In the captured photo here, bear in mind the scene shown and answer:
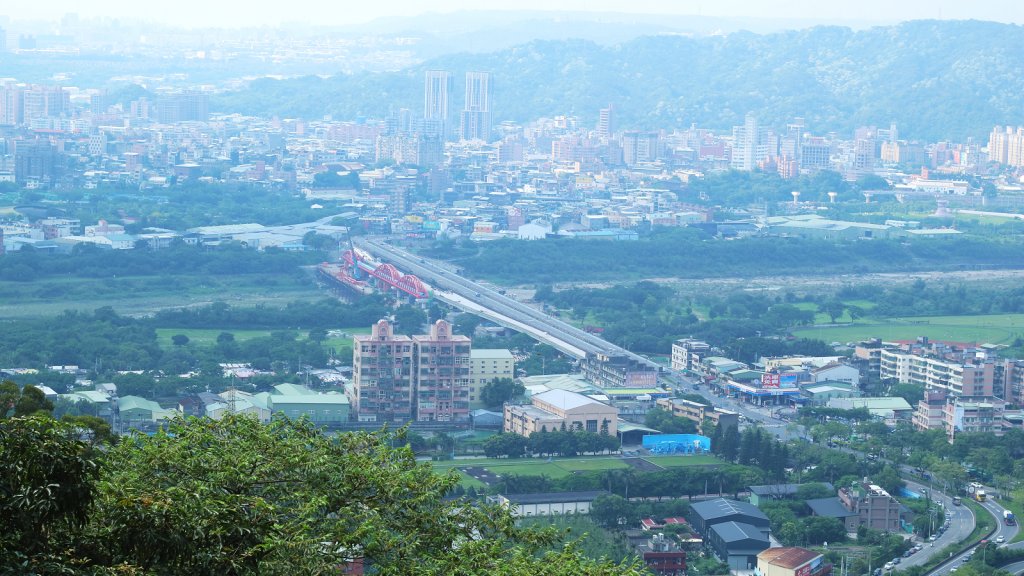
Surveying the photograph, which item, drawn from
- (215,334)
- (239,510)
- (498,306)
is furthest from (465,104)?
(239,510)

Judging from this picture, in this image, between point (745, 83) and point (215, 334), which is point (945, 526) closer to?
point (215, 334)

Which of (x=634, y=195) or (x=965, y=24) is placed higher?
(x=965, y=24)

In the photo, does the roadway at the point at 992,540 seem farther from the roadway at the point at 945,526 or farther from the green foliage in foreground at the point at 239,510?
the green foliage in foreground at the point at 239,510

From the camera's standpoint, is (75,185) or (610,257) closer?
(610,257)

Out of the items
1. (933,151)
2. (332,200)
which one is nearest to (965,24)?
(933,151)

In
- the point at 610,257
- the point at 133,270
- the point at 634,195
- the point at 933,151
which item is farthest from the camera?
the point at 933,151

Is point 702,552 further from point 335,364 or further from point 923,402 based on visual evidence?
point 335,364

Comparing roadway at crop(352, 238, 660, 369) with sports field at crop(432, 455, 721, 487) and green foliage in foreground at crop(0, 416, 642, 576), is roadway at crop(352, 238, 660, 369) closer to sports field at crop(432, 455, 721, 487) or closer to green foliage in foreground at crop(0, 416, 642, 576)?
sports field at crop(432, 455, 721, 487)
